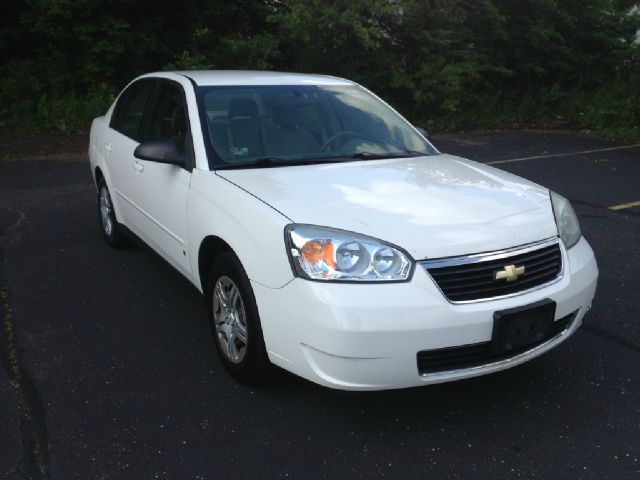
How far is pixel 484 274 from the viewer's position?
2602 mm

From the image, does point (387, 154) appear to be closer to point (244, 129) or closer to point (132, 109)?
point (244, 129)

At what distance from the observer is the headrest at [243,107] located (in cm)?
370

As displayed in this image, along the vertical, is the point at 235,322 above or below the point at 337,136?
below

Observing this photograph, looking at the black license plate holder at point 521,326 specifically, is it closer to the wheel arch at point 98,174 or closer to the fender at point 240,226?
the fender at point 240,226

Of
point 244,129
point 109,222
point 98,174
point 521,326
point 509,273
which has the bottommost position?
point 109,222

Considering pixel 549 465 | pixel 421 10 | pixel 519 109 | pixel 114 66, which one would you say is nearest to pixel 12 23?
pixel 114 66

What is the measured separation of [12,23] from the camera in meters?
13.4

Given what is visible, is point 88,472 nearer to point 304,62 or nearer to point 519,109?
point 304,62

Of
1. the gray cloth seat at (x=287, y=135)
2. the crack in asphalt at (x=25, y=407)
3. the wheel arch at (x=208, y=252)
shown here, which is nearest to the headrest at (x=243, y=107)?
the gray cloth seat at (x=287, y=135)

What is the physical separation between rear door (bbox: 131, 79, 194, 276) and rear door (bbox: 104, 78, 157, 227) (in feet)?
0.45

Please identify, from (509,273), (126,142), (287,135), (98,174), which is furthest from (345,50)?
(509,273)

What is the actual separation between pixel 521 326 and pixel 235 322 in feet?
4.33

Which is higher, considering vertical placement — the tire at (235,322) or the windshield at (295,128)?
the windshield at (295,128)

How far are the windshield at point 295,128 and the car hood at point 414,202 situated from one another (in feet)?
0.64
